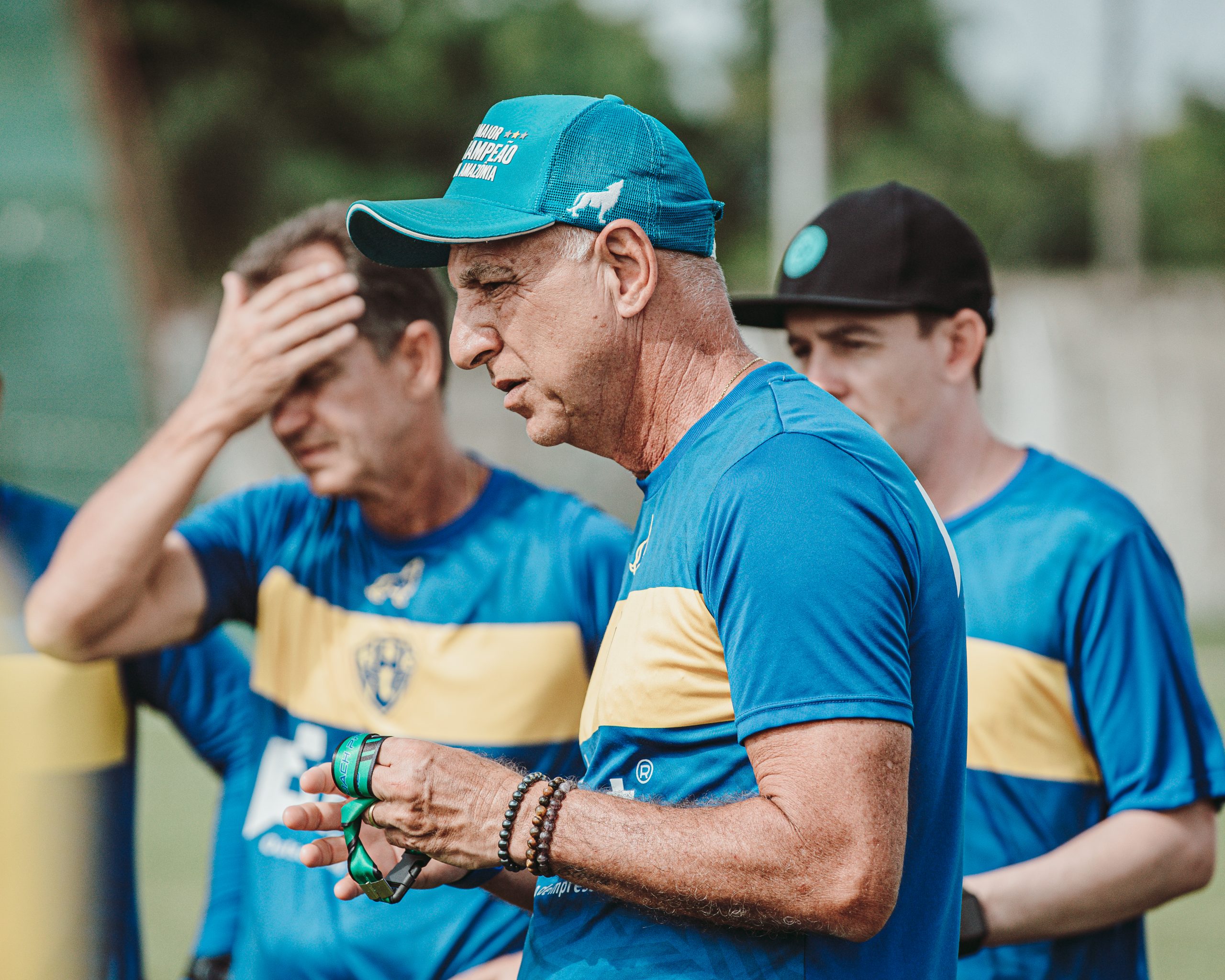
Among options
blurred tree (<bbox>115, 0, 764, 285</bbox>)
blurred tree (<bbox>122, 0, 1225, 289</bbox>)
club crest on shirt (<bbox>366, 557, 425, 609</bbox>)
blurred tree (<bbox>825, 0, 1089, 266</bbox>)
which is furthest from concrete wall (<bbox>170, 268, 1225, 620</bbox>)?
club crest on shirt (<bbox>366, 557, 425, 609</bbox>)

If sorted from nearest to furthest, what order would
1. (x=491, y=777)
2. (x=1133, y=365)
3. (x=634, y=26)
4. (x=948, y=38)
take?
(x=491, y=777)
(x=1133, y=365)
(x=634, y=26)
(x=948, y=38)

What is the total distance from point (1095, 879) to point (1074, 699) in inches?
14.0

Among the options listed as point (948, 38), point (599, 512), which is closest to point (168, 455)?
point (599, 512)

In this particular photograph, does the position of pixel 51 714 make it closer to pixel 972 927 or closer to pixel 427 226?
pixel 427 226

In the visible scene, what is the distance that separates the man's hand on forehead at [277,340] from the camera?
112 inches

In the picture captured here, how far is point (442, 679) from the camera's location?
9.03ft

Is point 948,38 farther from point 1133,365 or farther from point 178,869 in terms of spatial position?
point 178,869

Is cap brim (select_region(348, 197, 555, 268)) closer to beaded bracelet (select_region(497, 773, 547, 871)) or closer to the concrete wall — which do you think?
beaded bracelet (select_region(497, 773, 547, 871))

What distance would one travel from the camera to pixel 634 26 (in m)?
28.3

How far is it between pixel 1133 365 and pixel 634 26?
15.4 m

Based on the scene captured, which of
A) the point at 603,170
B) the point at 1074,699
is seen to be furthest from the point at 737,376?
the point at 1074,699

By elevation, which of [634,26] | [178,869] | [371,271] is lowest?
[178,869]

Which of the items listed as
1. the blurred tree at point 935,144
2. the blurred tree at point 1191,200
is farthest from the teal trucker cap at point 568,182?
the blurred tree at point 1191,200

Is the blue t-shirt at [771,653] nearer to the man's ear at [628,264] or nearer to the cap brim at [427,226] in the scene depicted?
the man's ear at [628,264]
